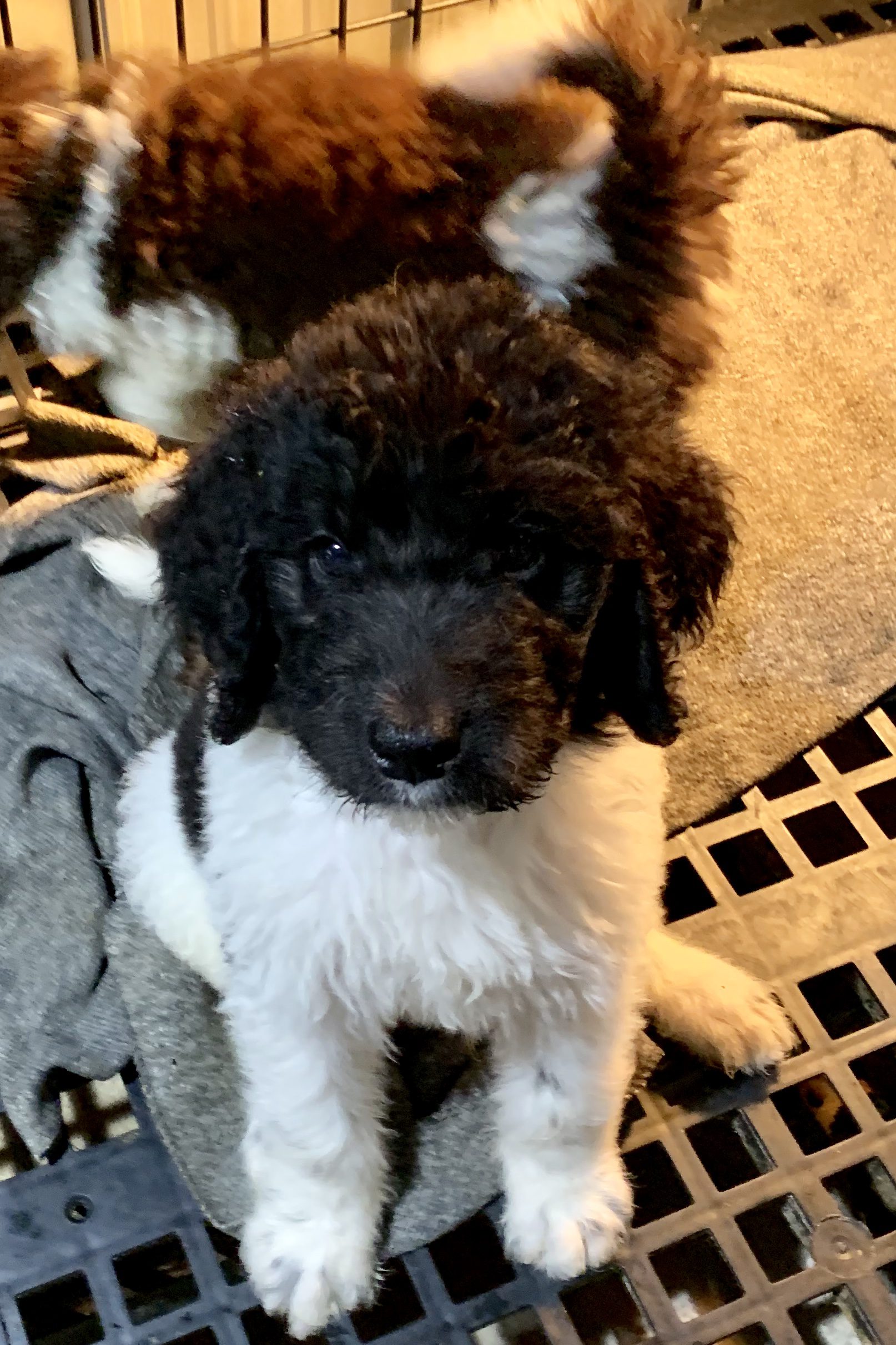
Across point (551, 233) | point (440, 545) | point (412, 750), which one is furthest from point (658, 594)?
point (551, 233)

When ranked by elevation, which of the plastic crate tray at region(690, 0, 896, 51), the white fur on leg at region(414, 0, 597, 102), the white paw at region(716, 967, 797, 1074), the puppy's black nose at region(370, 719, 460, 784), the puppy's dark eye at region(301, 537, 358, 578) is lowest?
the white paw at region(716, 967, 797, 1074)

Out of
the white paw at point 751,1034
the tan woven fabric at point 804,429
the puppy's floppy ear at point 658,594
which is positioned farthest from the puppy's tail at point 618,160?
the white paw at point 751,1034

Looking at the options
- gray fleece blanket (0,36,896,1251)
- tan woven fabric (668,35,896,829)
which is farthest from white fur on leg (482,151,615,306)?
gray fleece blanket (0,36,896,1251)

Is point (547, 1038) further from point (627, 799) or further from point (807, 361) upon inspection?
point (807, 361)

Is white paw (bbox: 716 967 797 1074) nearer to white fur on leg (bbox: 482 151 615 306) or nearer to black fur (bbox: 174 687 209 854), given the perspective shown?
black fur (bbox: 174 687 209 854)

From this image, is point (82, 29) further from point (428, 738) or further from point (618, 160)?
point (428, 738)

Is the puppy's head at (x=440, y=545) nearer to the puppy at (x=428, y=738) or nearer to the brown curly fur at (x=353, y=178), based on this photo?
the puppy at (x=428, y=738)
